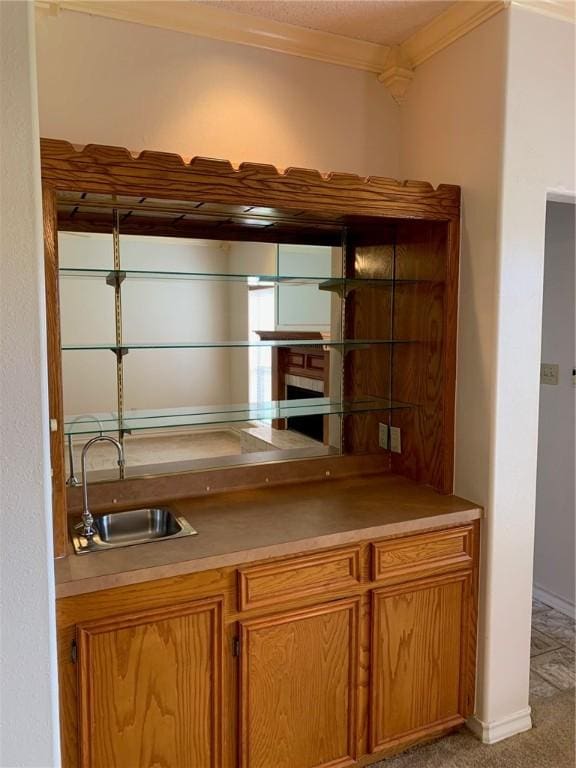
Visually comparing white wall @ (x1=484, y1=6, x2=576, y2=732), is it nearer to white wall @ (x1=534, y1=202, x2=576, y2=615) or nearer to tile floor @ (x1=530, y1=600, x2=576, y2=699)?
tile floor @ (x1=530, y1=600, x2=576, y2=699)

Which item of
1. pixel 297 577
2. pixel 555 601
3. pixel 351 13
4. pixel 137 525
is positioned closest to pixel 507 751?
pixel 297 577

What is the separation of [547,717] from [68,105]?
117 inches

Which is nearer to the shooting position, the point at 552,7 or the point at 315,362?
the point at 552,7

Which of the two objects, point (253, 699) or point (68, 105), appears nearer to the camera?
point (253, 699)

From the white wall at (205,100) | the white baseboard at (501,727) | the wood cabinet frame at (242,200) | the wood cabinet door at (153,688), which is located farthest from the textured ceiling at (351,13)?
the white baseboard at (501,727)

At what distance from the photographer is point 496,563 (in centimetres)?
217

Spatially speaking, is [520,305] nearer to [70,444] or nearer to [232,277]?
[232,277]

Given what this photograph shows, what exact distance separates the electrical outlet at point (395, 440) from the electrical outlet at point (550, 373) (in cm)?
117

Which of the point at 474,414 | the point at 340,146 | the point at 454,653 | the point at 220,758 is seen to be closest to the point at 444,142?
the point at 340,146

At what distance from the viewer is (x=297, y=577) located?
6.08 feet

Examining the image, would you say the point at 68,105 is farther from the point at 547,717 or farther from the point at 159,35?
the point at 547,717

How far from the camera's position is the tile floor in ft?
8.28

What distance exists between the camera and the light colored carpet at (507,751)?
2.08 meters

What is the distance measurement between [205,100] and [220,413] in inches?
47.8
